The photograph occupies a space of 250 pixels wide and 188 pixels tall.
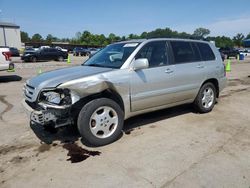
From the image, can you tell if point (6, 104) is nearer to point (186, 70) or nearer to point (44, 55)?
point (186, 70)

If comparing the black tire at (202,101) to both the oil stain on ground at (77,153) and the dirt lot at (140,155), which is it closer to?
the dirt lot at (140,155)

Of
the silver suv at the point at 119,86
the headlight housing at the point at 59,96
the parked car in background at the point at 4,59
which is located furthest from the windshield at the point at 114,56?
the parked car in background at the point at 4,59

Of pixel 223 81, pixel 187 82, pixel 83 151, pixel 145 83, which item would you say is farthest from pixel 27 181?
pixel 223 81

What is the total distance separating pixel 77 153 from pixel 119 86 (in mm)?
1278

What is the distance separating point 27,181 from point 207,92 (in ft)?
14.4

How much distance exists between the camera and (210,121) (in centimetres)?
546

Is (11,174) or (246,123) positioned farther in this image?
(246,123)

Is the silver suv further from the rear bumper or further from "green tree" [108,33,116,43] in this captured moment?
"green tree" [108,33,116,43]

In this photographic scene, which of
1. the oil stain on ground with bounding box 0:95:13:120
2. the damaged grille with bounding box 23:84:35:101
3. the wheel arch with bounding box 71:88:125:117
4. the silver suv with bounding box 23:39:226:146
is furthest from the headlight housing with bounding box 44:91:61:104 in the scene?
the oil stain on ground with bounding box 0:95:13:120

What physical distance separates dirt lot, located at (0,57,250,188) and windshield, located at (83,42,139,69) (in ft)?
4.36

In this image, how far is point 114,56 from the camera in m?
5.00

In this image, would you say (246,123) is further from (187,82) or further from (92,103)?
(92,103)

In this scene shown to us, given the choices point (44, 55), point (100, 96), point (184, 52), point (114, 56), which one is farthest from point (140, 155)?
point (44, 55)

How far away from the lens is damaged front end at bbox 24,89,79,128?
3840mm
